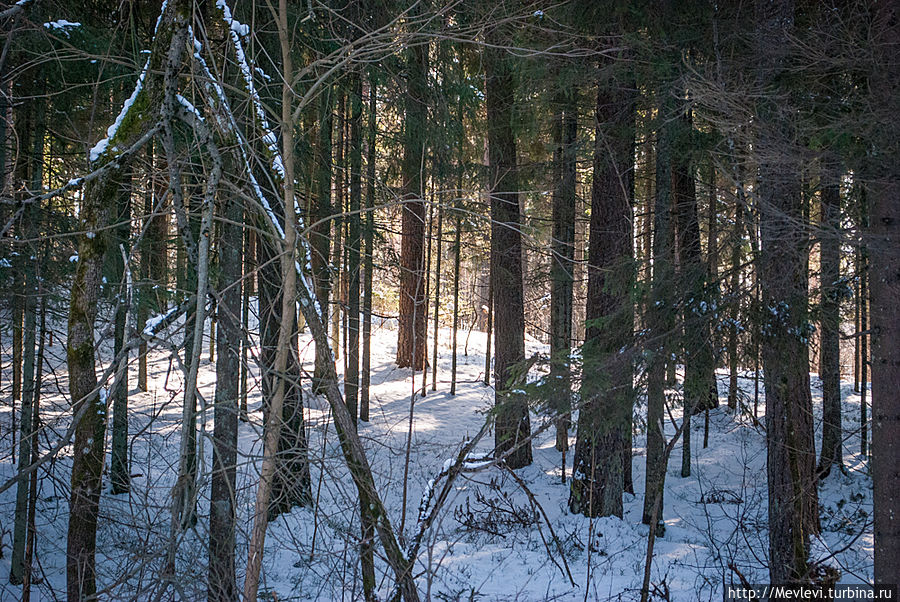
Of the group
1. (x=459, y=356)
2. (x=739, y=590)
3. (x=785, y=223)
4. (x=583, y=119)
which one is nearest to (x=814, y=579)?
(x=739, y=590)

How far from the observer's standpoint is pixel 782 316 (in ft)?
17.9

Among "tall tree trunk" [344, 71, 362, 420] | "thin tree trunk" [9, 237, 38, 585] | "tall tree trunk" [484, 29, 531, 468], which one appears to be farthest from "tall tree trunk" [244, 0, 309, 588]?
"tall tree trunk" [484, 29, 531, 468]

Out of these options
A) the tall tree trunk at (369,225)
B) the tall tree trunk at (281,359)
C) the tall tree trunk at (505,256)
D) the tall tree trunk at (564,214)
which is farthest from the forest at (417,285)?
the tall tree trunk at (505,256)

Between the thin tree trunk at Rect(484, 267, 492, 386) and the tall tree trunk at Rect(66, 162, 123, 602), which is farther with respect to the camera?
the thin tree trunk at Rect(484, 267, 492, 386)

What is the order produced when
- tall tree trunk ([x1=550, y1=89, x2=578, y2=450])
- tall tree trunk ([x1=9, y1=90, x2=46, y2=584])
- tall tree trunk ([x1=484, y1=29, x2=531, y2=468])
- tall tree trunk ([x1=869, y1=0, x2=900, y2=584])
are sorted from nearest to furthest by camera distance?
tall tree trunk ([x1=869, y1=0, x2=900, y2=584]) → tall tree trunk ([x1=9, y1=90, x2=46, y2=584]) → tall tree trunk ([x1=550, y1=89, x2=578, y2=450]) → tall tree trunk ([x1=484, y1=29, x2=531, y2=468])

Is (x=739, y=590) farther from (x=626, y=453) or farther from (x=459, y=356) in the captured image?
(x=459, y=356)

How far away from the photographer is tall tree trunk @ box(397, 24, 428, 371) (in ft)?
13.9

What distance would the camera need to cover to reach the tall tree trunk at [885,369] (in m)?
5.24

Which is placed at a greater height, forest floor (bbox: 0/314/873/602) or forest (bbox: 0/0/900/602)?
forest (bbox: 0/0/900/602)

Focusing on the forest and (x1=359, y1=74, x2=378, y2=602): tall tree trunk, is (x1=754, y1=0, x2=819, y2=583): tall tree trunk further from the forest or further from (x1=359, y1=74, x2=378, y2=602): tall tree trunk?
(x1=359, y1=74, x2=378, y2=602): tall tree trunk

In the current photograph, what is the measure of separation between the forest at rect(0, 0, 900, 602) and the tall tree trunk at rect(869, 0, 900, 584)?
0.08 ft

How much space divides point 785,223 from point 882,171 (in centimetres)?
94

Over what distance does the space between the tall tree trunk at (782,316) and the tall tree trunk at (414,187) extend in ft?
10.2

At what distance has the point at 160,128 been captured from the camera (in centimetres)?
320
